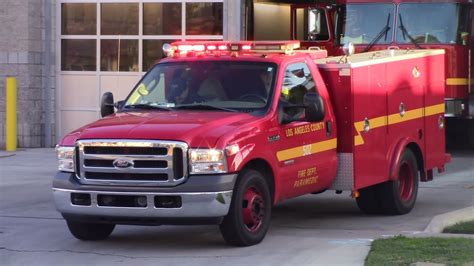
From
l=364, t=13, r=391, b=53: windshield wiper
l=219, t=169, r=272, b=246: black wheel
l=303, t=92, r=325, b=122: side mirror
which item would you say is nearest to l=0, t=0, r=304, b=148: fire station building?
l=364, t=13, r=391, b=53: windshield wiper

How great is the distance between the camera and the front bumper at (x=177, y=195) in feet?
29.3

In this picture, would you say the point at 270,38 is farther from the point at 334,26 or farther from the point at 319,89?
the point at 319,89

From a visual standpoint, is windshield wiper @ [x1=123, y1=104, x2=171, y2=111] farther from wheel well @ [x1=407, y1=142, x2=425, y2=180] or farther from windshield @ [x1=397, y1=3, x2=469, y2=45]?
windshield @ [x1=397, y1=3, x2=469, y2=45]

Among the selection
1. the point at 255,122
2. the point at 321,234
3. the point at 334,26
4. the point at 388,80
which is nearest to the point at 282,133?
the point at 255,122

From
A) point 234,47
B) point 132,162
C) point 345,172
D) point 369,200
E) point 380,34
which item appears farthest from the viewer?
point 380,34

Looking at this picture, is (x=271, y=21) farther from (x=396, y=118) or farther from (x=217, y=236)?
(x=217, y=236)

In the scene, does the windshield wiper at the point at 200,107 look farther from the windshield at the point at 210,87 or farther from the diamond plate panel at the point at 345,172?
the diamond plate panel at the point at 345,172

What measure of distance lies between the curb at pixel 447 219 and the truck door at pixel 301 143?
121 centimetres

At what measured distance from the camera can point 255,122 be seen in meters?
9.52

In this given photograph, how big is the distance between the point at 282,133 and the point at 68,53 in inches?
473

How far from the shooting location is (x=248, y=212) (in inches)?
373

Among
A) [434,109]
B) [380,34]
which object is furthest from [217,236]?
[380,34]

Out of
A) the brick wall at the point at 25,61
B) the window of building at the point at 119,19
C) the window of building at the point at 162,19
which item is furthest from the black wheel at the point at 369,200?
the brick wall at the point at 25,61

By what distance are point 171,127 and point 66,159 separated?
115cm
